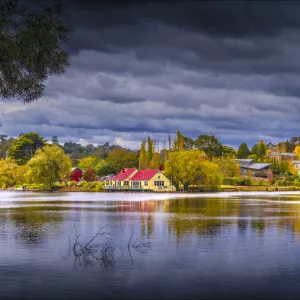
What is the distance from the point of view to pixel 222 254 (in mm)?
24625

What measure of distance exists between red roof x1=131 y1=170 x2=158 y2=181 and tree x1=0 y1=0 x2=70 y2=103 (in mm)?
108105

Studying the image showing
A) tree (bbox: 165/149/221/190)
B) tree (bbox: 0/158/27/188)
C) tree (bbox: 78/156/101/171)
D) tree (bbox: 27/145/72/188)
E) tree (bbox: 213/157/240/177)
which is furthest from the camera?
tree (bbox: 78/156/101/171)

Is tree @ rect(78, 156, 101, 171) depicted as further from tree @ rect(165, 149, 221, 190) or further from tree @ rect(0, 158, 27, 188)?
tree @ rect(165, 149, 221, 190)

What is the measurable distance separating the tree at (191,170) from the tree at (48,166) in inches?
914

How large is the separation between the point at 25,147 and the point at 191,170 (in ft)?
219

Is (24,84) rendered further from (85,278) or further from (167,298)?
(167,298)

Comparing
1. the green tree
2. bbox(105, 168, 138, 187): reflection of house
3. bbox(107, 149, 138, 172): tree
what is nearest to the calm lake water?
bbox(105, 168, 138, 187): reflection of house

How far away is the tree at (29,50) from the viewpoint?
718 inches

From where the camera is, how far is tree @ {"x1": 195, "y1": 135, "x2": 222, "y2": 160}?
183500mm

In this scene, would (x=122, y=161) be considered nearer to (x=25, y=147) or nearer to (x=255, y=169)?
(x=25, y=147)

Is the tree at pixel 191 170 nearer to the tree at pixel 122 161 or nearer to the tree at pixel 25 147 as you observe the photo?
the tree at pixel 122 161

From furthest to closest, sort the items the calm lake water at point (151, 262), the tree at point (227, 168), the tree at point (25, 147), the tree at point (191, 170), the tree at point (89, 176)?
1. the tree at point (25, 147)
2. the tree at point (89, 176)
3. the tree at point (227, 168)
4. the tree at point (191, 170)
5. the calm lake water at point (151, 262)

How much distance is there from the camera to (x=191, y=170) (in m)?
118

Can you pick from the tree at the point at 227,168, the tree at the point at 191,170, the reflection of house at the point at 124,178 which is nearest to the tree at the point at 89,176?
the reflection of house at the point at 124,178
